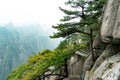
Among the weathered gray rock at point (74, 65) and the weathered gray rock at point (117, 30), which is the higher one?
the weathered gray rock at point (117, 30)

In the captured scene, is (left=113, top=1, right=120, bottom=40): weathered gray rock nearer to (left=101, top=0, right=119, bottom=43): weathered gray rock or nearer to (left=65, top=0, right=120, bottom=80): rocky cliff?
(left=65, top=0, right=120, bottom=80): rocky cliff

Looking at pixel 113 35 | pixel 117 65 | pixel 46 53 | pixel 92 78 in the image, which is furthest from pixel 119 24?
pixel 46 53

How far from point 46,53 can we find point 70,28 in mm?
14145

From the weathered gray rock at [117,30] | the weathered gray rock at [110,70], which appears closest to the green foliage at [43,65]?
the weathered gray rock at [110,70]

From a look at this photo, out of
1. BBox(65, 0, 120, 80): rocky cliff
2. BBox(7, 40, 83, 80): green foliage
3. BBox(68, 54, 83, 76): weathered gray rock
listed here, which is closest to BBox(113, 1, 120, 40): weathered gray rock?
BBox(65, 0, 120, 80): rocky cliff

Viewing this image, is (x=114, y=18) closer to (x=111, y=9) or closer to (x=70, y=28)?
(x=111, y=9)

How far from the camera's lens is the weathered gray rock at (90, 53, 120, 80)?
1750cm

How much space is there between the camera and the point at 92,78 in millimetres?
20953

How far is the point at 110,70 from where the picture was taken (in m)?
18.6

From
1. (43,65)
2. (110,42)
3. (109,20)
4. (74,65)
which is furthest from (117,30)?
(74,65)

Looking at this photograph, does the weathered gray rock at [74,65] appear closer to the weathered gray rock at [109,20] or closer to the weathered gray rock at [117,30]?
the weathered gray rock at [109,20]

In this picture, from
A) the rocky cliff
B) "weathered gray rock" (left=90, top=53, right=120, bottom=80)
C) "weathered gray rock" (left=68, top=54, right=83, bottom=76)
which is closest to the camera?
"weathered gray rock" (left=90, top=53, right=120, bottom=80)

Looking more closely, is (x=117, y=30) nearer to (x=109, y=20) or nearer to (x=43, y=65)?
(x=109, y=20)

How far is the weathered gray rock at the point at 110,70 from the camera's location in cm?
1750
